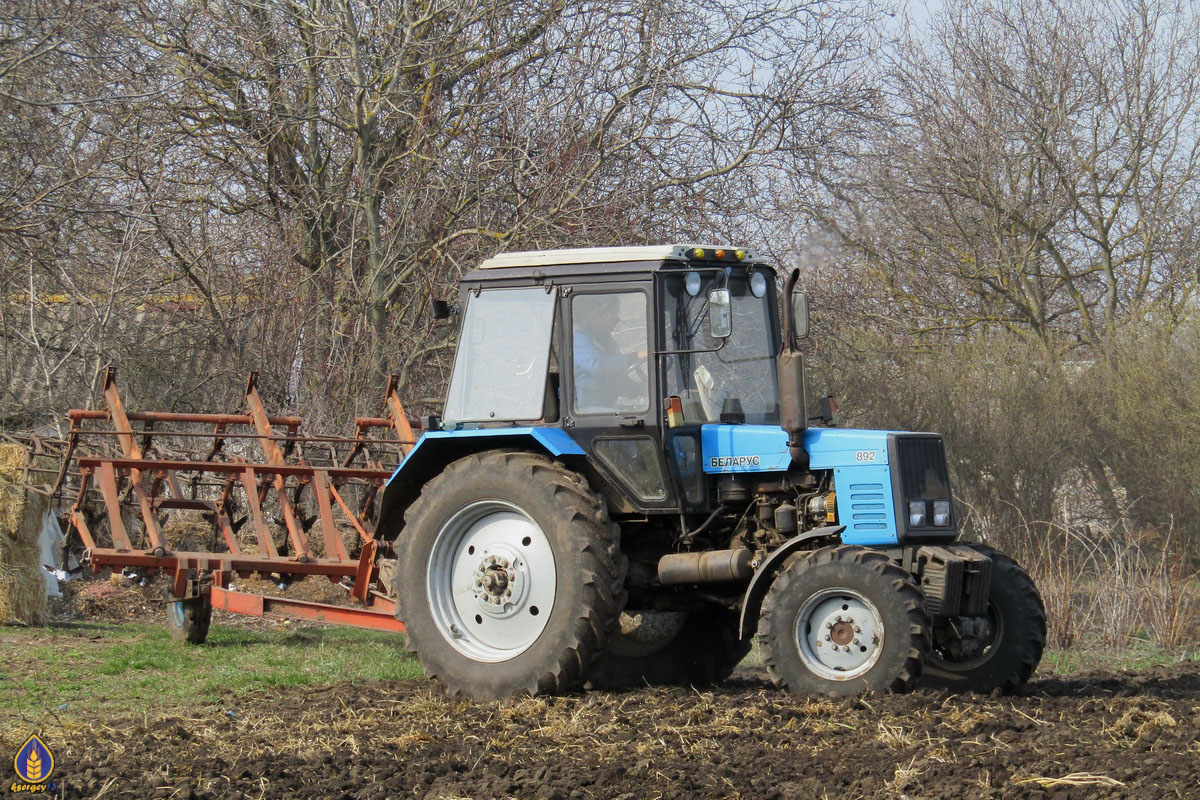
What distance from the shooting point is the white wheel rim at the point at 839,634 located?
5961 millimetres

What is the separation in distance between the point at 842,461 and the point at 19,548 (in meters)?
6.07

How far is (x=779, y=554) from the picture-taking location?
626 cm

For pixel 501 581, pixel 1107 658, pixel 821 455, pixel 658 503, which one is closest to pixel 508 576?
pixel 501 581

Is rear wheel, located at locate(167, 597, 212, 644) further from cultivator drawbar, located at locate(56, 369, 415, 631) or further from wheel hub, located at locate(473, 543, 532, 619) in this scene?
wheel hub, located at locate(473, 543, 532, 619)

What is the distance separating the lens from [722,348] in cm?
666

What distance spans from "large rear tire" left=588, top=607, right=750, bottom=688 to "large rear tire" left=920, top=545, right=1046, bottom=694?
1173 millimetres

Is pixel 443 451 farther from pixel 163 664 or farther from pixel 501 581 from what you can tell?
pixel 163 664

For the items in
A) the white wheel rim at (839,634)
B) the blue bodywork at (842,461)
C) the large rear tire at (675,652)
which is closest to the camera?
the white wheel rim at (839,634)

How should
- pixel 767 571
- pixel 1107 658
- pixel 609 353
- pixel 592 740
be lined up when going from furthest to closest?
pixel 1107 658 → pixel 609 353 → pixel 767 571 → pixel 592 740

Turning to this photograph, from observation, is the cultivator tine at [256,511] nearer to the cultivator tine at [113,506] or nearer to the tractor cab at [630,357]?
the cultivator tine at [113,506]

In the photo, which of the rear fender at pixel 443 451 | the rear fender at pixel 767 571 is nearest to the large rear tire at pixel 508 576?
the rear fender at pixel 443 451

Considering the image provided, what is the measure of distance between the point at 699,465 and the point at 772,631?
989 mm

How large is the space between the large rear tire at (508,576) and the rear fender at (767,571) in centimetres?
62

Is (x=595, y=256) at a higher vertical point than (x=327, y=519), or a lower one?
higher
